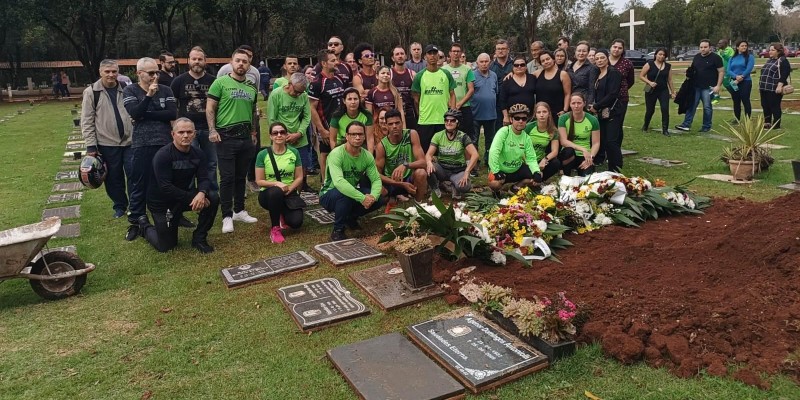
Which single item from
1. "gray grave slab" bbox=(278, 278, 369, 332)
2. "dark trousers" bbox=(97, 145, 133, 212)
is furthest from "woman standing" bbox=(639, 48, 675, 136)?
"dark trousers" bbox=(97, 145, 133, 212)

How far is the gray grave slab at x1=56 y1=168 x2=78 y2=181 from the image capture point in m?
9.05

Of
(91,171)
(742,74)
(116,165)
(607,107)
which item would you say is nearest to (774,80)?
(742,74)

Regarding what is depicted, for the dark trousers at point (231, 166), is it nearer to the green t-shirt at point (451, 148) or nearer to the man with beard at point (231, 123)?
the man with beard at point (231, 123)

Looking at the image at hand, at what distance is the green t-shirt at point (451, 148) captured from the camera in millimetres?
6613

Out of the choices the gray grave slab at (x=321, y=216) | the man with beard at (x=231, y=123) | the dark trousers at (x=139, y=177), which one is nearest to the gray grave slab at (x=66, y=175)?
the dark trousers at (x=139, y=177)

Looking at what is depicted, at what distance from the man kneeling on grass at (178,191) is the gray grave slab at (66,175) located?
4644mm

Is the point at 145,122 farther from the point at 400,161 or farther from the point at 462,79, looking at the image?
the point at 462,79

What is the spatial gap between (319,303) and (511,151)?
10.2 feet

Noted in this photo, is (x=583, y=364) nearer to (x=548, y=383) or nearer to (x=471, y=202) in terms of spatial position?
(x=548, y=383)

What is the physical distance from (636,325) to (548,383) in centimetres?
67

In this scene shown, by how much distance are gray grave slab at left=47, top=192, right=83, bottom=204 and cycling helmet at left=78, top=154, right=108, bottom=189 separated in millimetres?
2215

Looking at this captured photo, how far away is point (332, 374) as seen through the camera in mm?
3104

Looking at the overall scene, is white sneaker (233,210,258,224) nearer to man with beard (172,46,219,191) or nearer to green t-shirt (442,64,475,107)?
man with beard (172,46,219,191)

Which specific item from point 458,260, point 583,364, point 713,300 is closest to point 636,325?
point 583,364
